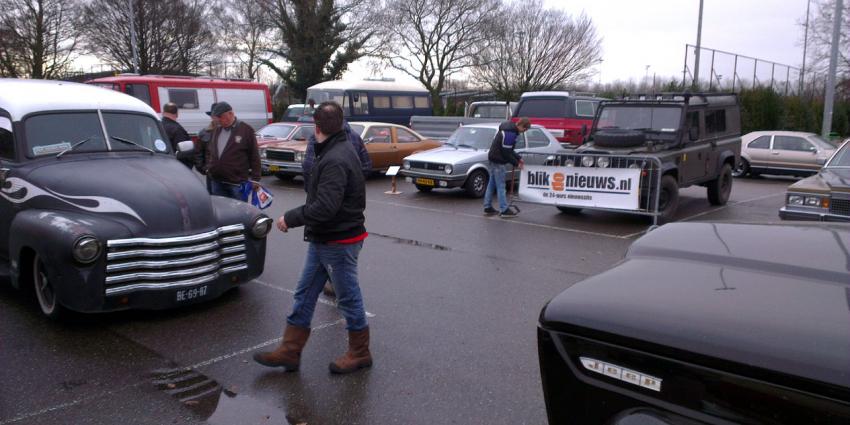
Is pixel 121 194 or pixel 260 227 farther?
pixel 260 227

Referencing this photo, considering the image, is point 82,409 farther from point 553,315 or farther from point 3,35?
point 3,35

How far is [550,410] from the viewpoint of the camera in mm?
2555

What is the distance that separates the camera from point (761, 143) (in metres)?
18.9

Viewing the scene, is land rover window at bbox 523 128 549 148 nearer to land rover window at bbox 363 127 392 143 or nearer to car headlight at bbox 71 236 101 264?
land rover window at bbox 363 127 392 143

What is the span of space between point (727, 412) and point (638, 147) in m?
9.59

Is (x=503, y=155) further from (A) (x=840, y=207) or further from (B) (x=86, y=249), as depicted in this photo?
(B) (x=86, y=249)

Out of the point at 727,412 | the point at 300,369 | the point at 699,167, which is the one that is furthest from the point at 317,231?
the point at 699,167

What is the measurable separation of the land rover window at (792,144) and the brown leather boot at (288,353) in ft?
57.2

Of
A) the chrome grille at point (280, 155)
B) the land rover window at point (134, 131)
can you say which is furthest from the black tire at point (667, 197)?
the chrome grille at point (280, 155)

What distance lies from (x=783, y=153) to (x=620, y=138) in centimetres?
981

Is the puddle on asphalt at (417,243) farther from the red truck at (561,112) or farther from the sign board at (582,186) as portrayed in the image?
the red truck at (561,112)

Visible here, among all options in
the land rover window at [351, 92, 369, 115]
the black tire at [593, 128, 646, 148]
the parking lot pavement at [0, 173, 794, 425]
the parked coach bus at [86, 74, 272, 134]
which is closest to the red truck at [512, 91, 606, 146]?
the land rover window at [351, 92, 369, 115]

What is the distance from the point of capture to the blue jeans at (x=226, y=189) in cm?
761

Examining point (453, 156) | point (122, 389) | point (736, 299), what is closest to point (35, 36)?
point (453, 156)
